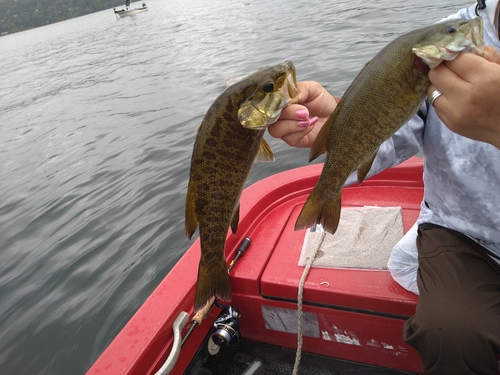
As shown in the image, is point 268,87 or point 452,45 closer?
point 452,45

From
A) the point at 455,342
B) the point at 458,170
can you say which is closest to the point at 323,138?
the point at 458,170

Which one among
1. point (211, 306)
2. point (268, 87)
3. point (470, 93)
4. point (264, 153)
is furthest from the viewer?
point (211, 306)

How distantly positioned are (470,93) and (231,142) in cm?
92

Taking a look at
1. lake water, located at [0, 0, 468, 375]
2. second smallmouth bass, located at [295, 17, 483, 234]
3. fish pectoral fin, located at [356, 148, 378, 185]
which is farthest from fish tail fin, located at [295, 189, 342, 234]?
lake water, located at [0, 0, 468, 375]

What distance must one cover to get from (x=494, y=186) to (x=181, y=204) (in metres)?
5.00

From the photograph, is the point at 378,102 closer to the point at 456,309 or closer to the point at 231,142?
the point at 231,142

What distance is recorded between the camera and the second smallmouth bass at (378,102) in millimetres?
1411

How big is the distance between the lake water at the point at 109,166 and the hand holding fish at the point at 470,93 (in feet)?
13.2

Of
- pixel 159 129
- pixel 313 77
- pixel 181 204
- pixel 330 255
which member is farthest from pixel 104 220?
A: pixel 313 77

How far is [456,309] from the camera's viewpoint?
6.01 ft

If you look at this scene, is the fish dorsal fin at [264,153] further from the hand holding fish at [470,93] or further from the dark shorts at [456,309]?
the dark shorts at [456,309]

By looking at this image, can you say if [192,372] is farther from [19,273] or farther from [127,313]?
[19,273]

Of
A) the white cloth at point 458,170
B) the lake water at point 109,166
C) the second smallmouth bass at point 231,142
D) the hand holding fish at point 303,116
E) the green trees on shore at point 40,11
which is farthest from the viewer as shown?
the green trees on shore at point 40,11

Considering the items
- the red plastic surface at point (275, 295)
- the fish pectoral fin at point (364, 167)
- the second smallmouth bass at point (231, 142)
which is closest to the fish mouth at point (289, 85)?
the second smallmouth bass at point (231, 142)
